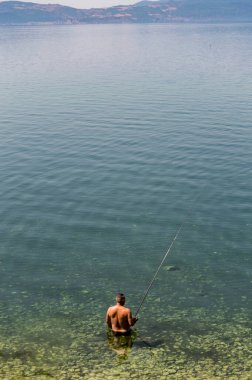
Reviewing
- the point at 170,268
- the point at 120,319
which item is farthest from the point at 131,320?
the point at 170,268

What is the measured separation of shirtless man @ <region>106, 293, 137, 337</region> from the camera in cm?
2078

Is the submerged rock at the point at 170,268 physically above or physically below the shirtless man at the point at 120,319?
below

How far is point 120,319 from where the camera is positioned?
20938 mm

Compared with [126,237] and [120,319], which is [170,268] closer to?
[126,237]

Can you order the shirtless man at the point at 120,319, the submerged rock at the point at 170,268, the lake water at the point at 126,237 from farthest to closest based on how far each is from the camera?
the submerged rock at the point at 170,268, the shirtless man at the point at 120,319, the lake water at the point at 126,237

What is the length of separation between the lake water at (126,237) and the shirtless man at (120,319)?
0.65 meters

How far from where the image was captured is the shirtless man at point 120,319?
2078 cm

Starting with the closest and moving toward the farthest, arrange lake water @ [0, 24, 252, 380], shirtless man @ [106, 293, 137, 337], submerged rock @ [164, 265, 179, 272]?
1. lake water @ [0, 24, 252, 380]
2. shirtless man @ [106, 293, 137, 337]
3. submerged rock @ [164, 265, 179, 272]

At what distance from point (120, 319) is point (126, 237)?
10.3 m

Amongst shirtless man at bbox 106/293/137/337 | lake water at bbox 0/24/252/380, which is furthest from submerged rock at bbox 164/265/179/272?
shirtless man at bbox 106/293/137/337

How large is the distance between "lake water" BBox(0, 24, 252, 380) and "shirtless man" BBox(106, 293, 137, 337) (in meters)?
0.65

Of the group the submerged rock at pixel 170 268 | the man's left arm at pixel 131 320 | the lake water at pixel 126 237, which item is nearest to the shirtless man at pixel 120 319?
the man's left arm at pixel 131 320

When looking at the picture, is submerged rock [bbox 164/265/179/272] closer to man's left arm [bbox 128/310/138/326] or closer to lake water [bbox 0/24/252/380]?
lake water [bbox 0/24/252/380]

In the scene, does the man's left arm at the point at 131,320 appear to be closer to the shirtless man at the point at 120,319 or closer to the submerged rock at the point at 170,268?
the shirtless man at the point at 120,319
